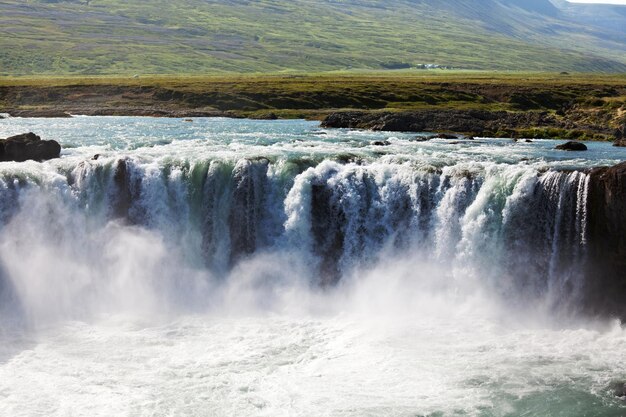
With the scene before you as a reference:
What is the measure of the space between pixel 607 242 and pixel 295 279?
17161 mm

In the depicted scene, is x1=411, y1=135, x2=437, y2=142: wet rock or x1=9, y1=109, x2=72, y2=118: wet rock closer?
x1=411, y1=135, x2=437, y2=142: wet rock

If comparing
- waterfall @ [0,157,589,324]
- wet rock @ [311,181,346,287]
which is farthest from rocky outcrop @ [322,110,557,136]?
wet rock @ [311,181,346,287]

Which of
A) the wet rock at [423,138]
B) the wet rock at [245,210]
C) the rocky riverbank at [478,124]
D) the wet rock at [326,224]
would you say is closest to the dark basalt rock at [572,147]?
the wet rock at [423,138]

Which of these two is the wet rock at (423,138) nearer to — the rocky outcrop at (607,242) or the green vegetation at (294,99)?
the green vegetation at (294,99)

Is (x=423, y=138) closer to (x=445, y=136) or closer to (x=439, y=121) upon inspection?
(x=445, y=136)

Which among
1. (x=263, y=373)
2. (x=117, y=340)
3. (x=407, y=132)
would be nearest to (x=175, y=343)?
(x=117, y=340)

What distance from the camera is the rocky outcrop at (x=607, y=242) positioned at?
38406 mm

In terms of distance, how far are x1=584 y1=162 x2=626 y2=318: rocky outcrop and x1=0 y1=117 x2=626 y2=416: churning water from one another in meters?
0.67

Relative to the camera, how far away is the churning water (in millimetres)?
33375

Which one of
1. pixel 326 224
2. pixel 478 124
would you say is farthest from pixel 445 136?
pixel 326 224

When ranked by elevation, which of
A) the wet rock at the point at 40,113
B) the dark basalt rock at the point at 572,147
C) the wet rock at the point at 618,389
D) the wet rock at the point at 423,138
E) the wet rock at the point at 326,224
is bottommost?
the wet rock at the point at 618,389

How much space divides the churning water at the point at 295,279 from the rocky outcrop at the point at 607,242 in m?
0.67

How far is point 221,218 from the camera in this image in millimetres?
46250

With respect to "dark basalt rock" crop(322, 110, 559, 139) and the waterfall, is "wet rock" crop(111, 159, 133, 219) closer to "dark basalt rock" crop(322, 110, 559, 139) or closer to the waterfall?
the waterfall
